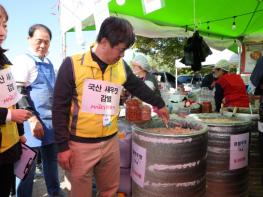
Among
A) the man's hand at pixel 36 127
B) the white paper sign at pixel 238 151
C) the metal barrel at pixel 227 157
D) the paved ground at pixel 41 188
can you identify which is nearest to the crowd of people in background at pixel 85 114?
the man's hand at pixel 36 127

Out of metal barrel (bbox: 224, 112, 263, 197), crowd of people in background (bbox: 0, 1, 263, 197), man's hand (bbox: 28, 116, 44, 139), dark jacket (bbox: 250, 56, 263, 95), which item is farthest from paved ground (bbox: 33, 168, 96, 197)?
dark jacket (bbox: 250, 56, 263, 95)

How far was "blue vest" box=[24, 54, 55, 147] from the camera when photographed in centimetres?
292

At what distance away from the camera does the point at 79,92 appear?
1955 mm

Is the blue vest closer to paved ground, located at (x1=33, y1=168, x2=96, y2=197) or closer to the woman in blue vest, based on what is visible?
the woman in blue vest

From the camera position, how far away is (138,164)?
7.59 feet

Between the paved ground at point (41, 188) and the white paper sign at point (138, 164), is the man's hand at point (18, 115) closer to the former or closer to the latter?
the white paper sign at point (138, 164)

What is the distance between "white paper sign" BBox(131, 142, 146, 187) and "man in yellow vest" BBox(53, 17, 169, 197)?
209mm

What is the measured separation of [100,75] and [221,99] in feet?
10.7

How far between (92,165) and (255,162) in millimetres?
2046

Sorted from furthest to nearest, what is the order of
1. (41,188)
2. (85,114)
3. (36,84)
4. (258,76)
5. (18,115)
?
1. (41,188)
2. (258,76)
3. (36,84)
4. (85,114)
5. (18,115)

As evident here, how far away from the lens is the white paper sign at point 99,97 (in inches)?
77.5

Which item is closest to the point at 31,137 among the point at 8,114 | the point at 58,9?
the point at 8,114

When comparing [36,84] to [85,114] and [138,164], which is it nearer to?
[85,114]

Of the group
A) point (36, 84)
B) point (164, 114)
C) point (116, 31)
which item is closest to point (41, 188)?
point (36, 84)
